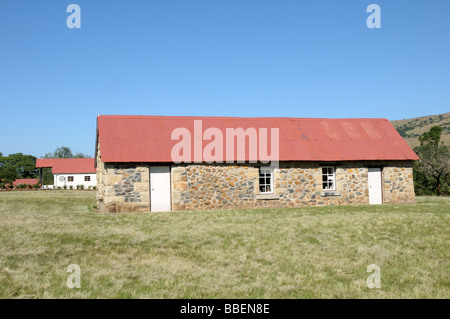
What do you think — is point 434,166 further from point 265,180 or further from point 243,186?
point 243,186

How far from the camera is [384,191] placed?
20.5 m

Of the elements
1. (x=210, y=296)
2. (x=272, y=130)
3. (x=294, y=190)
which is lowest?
(x=210, y=296)

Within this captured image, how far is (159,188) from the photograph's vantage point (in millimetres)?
18016

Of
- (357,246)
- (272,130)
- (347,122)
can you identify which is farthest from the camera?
(347,122)

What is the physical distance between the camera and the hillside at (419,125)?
330 feet

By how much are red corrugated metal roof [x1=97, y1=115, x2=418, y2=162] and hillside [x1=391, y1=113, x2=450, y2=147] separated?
267 feet

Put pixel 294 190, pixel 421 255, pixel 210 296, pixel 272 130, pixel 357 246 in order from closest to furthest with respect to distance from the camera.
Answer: pixel 210 296, pixel 421 255, pixel 357 246, pixel 294 190, pixel 272 130

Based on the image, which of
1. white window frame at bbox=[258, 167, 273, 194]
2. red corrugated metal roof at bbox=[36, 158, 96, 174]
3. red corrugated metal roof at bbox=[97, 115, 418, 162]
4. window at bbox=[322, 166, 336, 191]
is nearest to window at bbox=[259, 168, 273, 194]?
white window frame at bbox=[258, 167, 273, 194]

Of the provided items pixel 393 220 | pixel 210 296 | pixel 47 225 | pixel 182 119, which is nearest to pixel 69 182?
pixel 182 119

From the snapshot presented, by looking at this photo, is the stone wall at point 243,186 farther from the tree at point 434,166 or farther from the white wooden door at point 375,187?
the tree at point 434,166

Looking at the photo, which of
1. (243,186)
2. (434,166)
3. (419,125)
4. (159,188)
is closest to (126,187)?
(159,188)

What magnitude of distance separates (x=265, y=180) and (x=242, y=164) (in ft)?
4.89

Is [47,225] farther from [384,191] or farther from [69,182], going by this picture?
[69,182]

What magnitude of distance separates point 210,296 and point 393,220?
9205mm
